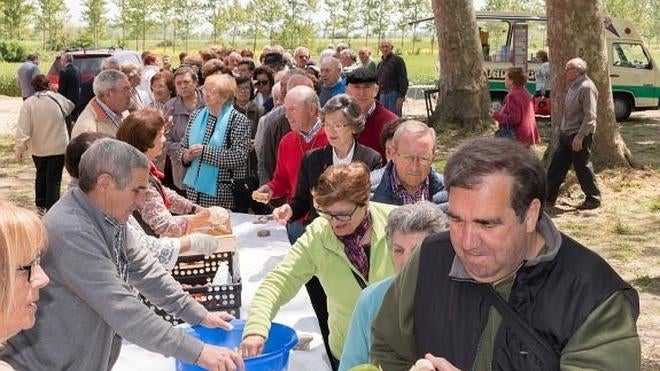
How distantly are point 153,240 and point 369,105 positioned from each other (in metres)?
2.70

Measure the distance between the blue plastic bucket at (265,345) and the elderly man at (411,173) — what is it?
1.18 m

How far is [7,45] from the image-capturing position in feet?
135

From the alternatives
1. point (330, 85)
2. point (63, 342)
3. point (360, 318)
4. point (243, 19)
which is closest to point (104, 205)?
point (63, 342)

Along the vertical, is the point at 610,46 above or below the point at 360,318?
above

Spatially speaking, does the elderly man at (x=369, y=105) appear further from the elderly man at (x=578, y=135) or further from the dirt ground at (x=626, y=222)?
the elderly man at (x=578, y=135)

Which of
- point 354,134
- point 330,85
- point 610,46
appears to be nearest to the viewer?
point 354,134

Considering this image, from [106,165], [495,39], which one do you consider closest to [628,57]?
[495,39]

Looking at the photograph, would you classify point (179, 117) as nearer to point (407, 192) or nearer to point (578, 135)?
point (407, 192)

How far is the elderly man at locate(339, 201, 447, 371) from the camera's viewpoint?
93.4 inches

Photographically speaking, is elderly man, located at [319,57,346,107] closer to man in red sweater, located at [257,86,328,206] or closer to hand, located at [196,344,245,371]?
man in red sweater, located at [257,86,328,206]

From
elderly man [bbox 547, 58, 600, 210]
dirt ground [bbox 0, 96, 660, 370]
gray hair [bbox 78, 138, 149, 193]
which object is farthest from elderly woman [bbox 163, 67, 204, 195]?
elderly man [bbox 547, 58, 600, 210]

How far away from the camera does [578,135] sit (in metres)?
8.59

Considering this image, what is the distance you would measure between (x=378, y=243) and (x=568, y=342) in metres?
1.34

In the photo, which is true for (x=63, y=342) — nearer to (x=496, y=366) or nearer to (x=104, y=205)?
(x=104, y=205)
